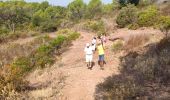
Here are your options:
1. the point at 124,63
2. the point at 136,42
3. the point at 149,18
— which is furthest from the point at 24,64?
the point at 149,18

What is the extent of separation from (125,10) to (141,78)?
24159 mm

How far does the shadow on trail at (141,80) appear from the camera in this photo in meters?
13.2

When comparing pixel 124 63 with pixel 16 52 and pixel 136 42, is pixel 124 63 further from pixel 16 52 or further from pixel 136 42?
pixel 16 52

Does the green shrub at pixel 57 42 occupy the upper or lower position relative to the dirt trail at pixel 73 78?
upper

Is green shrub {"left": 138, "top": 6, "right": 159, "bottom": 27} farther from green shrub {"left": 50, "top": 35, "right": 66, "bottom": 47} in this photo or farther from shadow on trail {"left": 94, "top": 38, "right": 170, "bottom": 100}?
shadow on trail {"left": 94, "top": 38, "right": 170, "bottom": 100}

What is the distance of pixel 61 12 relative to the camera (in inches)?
3191

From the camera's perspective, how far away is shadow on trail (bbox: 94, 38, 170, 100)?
1318cm

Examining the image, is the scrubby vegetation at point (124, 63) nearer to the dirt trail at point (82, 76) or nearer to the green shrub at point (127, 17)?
the green shrub at point (127, 17)

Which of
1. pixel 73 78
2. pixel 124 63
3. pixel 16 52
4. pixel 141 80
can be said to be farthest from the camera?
pixel 16 52

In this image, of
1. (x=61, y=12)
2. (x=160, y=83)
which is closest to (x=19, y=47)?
(x=160, y=83)

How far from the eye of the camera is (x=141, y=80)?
49.0 feet

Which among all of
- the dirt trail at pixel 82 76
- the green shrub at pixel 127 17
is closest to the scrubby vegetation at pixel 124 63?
the green shrub at pixel 127 17

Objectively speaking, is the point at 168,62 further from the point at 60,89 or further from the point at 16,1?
the point at 16,1

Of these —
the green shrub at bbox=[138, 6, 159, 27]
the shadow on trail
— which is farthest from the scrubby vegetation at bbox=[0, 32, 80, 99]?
the green shrub at bbox=[138, 6, 159, 27]
